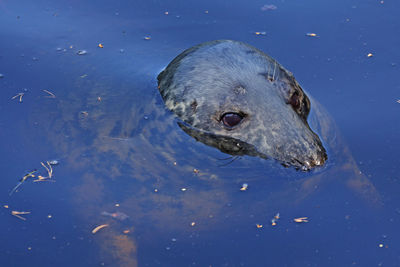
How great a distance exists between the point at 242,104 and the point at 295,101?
1.79 feet

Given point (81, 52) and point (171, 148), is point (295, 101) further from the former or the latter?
point (81, 52)

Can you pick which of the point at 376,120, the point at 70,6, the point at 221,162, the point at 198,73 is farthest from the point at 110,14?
the point at 376,120

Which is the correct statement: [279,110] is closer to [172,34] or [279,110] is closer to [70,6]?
[172,34]

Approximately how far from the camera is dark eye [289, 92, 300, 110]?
4.64 m


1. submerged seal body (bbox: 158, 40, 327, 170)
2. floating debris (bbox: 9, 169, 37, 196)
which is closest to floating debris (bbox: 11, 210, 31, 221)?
floating debris (bbox: 9, 169, 37, 196)

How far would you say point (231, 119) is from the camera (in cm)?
450

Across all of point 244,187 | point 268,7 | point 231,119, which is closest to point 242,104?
point 231,119

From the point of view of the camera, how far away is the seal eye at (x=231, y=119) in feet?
14.7

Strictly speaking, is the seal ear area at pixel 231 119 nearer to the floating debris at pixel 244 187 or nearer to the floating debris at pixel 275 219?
the floating debris at pixel 244 187

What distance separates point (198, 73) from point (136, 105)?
82 cm

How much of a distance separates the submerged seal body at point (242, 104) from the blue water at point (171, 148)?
0.40 feet

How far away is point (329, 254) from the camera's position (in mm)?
3787

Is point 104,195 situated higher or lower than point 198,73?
lower

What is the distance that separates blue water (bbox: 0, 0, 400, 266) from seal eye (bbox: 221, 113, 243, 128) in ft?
0.87
